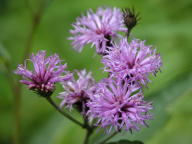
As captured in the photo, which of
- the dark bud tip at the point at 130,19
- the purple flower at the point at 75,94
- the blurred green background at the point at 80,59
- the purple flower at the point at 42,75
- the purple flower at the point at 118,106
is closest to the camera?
the purple flower at the point at 118,106

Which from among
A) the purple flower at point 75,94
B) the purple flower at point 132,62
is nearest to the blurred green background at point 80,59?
the purple flower at point 75,94

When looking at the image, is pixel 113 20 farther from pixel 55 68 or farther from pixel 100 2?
pixel 100 2

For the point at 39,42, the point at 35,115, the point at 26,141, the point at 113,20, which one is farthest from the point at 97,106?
the point at 39,42

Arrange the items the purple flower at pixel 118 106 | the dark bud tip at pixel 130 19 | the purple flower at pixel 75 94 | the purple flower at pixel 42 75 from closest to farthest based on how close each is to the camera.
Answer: the purple flower at pixel 118 106
the purple flower at pixel 42 75
the dark bud tip at pixel 130 19
the purple flower at pixel 75 94

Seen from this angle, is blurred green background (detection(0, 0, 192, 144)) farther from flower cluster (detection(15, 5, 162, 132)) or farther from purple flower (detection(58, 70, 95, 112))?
flower cluster (detection(15, 5, 162, 132))

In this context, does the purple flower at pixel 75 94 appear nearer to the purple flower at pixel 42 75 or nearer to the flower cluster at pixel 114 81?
the flower cluster at pixel 114 81

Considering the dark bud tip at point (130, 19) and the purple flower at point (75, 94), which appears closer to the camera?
the dark bud tip at point (130, 19)

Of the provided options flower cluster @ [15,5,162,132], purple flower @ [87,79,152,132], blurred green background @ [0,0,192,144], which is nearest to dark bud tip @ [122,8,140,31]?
flower cluster @ [15,5,162,132]
